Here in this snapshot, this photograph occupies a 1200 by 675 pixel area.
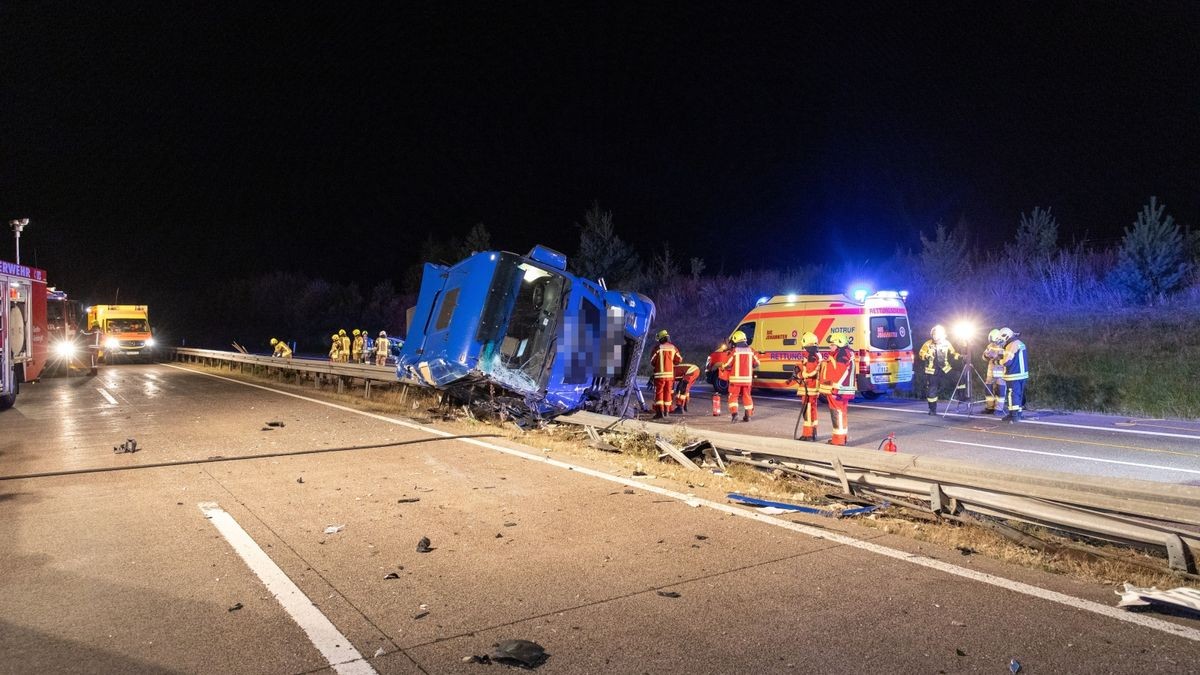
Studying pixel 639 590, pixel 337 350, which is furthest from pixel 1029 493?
pixel 337 350

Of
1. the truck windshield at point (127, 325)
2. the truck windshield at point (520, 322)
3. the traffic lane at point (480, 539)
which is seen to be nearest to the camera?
the traffic lane at point (480, 539)

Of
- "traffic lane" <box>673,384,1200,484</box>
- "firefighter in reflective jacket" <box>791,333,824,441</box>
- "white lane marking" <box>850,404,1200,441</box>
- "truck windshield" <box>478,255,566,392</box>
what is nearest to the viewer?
"traffic lane" <box>673,384,1200,484</box>

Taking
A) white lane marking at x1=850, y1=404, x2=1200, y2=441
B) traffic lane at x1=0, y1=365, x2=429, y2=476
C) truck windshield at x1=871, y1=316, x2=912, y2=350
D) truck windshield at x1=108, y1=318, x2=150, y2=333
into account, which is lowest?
white lane marking at x1=850, y1=404, x2=1200, y2=441

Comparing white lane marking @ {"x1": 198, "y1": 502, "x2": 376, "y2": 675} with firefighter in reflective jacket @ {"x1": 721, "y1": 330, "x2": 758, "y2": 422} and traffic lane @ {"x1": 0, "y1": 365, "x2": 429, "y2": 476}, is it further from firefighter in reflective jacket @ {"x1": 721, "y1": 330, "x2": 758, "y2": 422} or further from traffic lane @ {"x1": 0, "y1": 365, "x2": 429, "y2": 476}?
firefighter in reflective jacket @ {"x1": 721, "y1": 330, "x2": 758, "y2": 422}

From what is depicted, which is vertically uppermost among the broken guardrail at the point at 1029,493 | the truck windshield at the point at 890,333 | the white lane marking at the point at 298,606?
the truck windshield at the point at 890,333

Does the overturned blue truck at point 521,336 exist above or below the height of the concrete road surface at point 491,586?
above

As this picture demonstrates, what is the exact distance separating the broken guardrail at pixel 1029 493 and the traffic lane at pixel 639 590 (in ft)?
1.96

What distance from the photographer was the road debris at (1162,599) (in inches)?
147

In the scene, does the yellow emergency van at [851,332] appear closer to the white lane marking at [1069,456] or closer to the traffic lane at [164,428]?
the white lane marking at [1069,456]

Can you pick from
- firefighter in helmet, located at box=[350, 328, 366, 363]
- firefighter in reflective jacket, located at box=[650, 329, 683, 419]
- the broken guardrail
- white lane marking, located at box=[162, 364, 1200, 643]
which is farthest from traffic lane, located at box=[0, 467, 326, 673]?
firefighter in helmet, located at box=[350, 328, 366, 363]

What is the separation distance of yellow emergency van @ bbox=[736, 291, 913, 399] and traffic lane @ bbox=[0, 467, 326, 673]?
1205cm

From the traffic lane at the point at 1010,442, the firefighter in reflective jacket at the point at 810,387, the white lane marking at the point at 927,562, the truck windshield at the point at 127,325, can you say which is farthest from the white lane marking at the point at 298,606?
the truck windshield at the point at 127,325

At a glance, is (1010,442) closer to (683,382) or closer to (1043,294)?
(683,382)

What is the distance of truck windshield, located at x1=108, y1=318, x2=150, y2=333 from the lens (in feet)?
110
